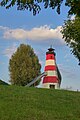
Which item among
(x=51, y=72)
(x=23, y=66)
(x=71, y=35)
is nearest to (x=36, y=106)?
(x=71, y=35)

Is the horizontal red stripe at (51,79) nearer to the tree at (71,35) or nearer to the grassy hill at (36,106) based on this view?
the tree at (71,35)

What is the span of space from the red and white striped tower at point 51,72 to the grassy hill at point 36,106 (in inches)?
699

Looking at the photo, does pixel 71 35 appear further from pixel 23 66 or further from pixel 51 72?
pixel 23 66

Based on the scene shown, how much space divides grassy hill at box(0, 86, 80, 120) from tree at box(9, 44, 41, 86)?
135 ft

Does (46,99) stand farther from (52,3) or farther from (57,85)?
(57,85)

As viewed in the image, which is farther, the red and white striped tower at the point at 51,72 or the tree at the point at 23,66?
the tree at the point at 23,66

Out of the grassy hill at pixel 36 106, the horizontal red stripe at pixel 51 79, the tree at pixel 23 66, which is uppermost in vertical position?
the tree at pixel 23 66

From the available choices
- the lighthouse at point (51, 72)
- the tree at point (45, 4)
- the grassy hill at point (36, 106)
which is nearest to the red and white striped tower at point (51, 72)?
the lighthouse at point (51, 72)

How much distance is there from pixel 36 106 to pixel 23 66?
47.7 meters

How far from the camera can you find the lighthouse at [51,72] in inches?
1492

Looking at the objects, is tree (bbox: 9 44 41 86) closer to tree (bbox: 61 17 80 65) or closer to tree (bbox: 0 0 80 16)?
tree (bbox: 61 17 80 65)

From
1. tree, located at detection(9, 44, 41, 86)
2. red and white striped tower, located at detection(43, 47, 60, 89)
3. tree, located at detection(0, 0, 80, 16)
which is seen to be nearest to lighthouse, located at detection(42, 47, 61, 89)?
red and white striped tower, located at detection(43, 47, 60, 89)

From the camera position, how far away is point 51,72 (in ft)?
124

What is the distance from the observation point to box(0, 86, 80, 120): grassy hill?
550 inches
